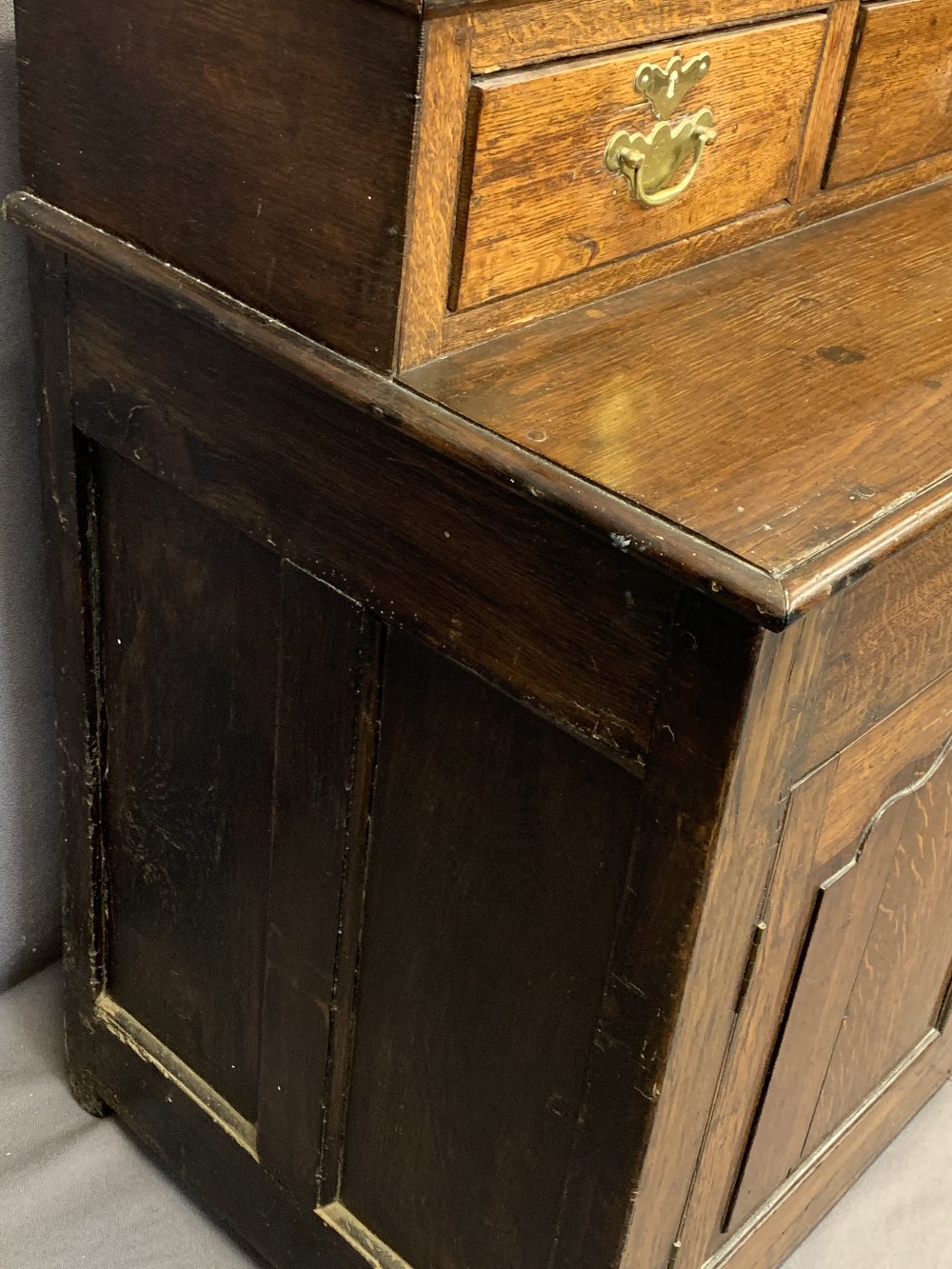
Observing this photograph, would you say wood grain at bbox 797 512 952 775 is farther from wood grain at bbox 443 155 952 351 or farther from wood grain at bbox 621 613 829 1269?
wood grain at bbox 443 155 952 351

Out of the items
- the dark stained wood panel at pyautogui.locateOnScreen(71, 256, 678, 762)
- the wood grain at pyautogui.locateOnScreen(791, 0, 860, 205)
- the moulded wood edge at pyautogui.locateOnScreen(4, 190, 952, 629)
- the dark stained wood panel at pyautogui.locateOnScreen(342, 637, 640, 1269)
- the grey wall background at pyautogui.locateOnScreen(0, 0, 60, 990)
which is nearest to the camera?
the moulded wood edge at pyautogui.locateOnScreen(4, 190, 952, 629)

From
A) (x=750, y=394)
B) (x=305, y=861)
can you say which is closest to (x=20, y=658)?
(x=305, y=861)

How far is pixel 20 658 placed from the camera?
143 cm

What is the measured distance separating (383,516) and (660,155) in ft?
1.03

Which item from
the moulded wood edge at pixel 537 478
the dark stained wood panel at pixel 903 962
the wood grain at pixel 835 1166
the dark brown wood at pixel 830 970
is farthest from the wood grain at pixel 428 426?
the wood grain at pixel 835 1166

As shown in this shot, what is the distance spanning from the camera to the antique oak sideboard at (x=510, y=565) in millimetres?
815

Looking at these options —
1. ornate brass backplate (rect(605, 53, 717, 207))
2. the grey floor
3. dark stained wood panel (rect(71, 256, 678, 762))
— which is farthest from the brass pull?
the grey floor

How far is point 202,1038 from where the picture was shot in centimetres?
134

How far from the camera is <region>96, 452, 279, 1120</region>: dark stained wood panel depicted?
1102 millimetres

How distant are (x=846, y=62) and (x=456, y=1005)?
0.80m

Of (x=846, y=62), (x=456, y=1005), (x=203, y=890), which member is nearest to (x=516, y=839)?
(x=456, y=1005)

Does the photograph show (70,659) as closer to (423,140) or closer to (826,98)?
(423,140)

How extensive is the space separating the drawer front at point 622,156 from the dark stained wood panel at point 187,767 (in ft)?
1.00

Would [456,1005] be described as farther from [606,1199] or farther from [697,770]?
[697,770]
